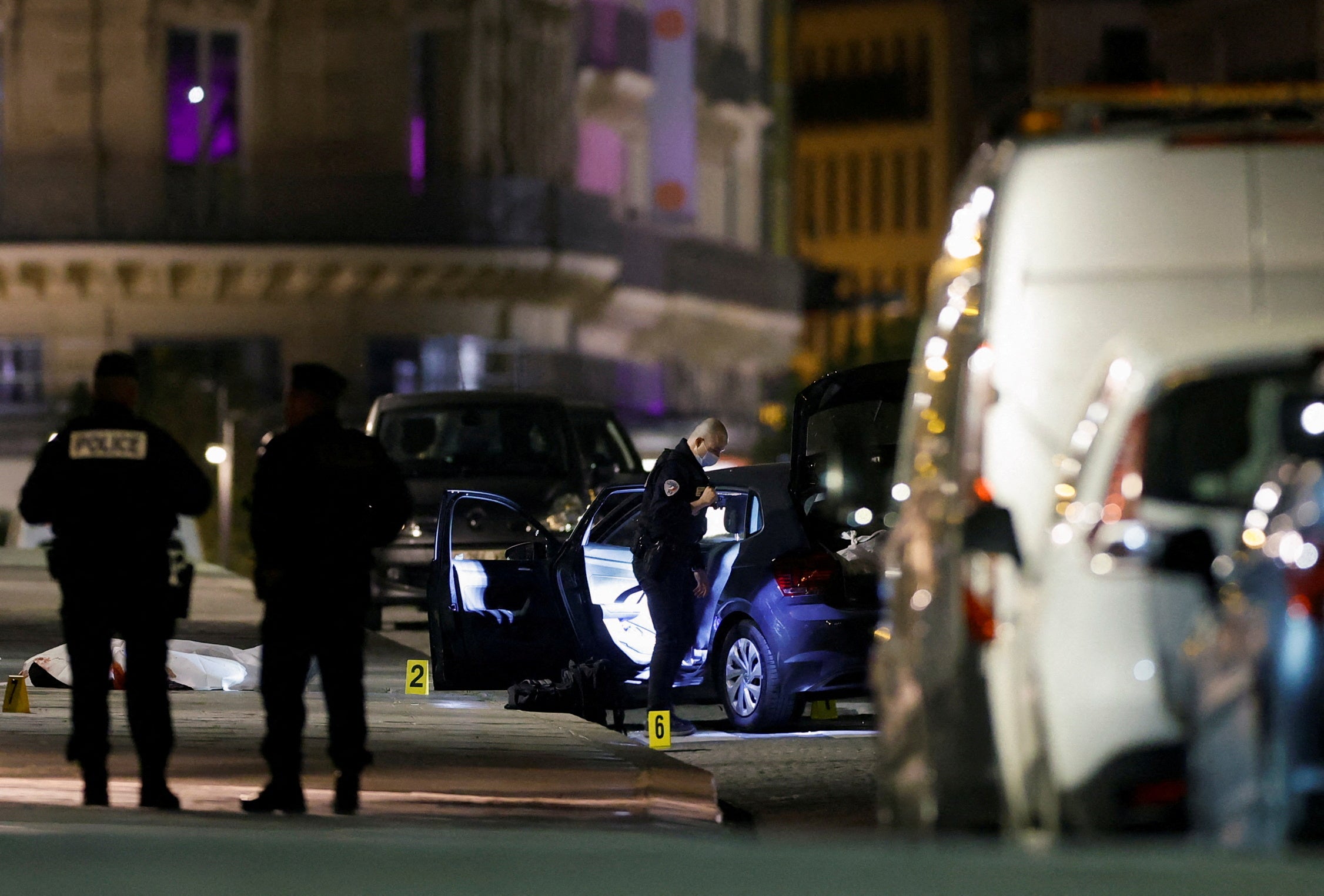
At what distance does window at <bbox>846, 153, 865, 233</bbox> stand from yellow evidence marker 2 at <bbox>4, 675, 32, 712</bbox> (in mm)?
105579

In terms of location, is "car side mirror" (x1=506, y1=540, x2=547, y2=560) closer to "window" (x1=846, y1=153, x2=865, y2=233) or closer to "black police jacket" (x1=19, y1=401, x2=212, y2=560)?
"black police jacket" (x1=19, y1=401, x2=212, y2=560)

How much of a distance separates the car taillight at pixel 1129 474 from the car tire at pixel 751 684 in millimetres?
7326

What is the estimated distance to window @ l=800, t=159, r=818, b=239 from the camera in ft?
390

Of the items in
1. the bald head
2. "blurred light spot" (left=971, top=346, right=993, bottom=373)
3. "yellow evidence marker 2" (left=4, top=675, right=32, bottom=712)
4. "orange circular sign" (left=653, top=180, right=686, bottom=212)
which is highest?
"orange circular sign" (left=653, top=180, right=686, bottom=212)

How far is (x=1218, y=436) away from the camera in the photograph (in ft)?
22.7

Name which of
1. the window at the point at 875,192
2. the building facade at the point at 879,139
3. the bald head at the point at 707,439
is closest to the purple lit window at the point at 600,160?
the bald head at the point at 707,439

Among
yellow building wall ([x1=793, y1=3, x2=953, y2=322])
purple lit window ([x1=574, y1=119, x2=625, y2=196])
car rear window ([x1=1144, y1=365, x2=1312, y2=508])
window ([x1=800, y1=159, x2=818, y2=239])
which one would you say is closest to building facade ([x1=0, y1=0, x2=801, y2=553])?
purple lit window ([x1=574, y1=119, x2=625, y2=196])

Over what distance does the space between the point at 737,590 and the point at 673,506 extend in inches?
36.7

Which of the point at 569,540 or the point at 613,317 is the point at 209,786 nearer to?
the point at 569,540

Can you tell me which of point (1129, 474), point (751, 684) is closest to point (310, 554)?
point (1129, 474)

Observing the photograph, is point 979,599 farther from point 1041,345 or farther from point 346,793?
point 346,793

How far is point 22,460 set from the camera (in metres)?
42.4

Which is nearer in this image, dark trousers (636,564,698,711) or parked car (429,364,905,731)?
dark trousers (636,564,698,711)

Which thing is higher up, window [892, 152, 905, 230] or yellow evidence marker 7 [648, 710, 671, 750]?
window [892, 152, 905, 230]
